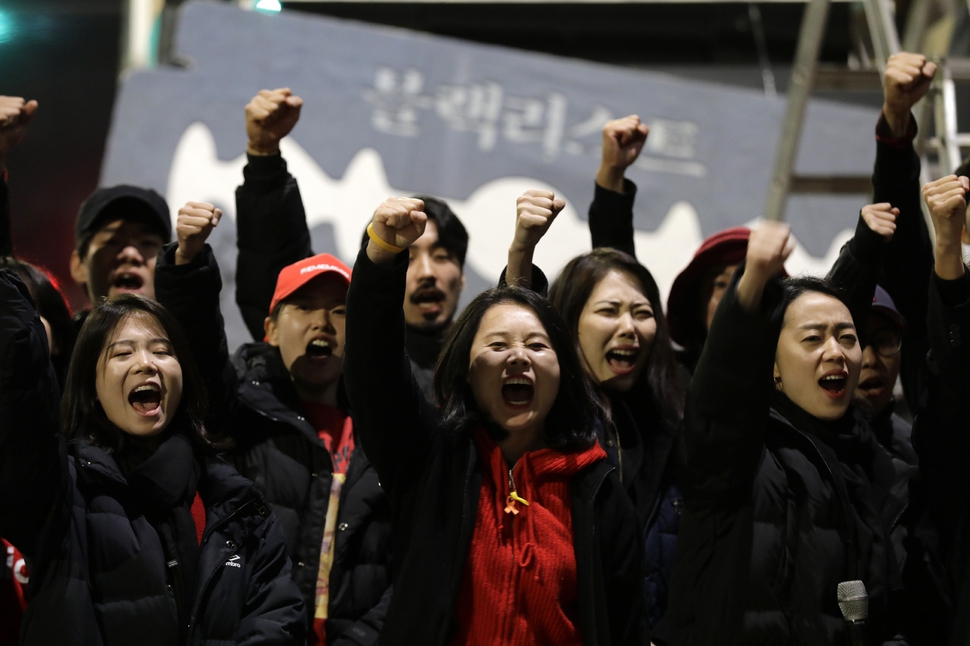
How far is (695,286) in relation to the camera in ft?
9.50

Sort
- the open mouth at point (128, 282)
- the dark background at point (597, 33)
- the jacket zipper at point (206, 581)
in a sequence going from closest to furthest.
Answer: the jacket zipper at point (206, 581) < the open mouth at point (128, 282) < the dark background at point (597, 33)

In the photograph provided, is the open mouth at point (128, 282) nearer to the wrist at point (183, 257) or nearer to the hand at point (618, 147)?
the wrist at point (183, 257)

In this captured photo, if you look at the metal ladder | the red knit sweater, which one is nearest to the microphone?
the red knit sweater

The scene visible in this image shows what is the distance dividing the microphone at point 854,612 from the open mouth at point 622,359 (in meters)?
0.82

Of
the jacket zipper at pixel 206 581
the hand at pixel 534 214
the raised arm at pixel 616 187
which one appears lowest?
the jacket zipper at pixel 206 581

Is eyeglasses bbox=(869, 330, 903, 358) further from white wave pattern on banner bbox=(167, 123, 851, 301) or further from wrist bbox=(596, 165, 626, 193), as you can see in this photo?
white wave pattern on banner bbox=(167, 123, 851, 301)

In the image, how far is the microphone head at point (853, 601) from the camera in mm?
1857

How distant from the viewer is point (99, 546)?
1930mm

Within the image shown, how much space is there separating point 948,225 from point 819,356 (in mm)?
351

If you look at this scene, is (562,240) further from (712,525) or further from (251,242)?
(712,525)

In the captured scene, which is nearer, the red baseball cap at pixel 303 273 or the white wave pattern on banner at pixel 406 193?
the red baseball cap at pixel 303 273

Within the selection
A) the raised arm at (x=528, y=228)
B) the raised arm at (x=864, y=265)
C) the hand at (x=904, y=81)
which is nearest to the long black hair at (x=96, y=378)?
the raised arm at (x=528, y=228)

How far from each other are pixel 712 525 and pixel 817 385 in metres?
0.43

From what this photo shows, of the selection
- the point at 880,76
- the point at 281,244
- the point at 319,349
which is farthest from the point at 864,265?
the point at 880,76
